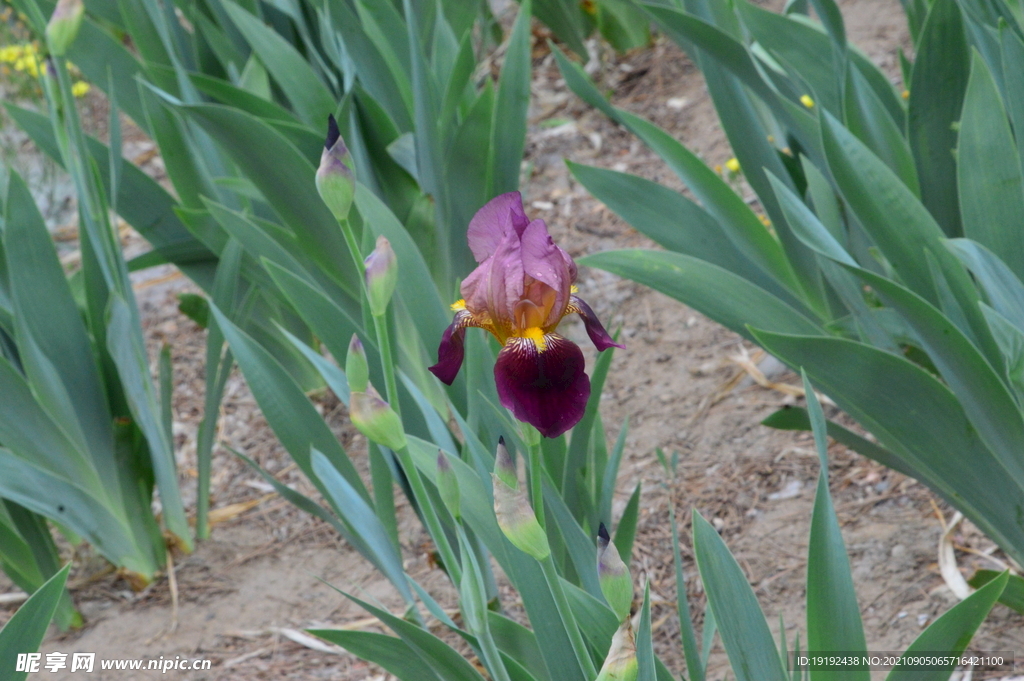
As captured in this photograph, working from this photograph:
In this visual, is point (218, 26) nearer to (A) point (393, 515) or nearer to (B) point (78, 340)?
(B) point (78, 340)

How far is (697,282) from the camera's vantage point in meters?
1.27

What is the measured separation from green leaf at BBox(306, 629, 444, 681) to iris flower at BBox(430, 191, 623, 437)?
1.26ft

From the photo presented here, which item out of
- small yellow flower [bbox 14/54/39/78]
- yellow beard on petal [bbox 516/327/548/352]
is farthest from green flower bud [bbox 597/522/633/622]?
small yellow flower [bbox 14/54/39/78]

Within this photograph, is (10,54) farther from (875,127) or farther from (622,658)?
(622,658)

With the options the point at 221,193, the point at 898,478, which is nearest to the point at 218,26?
the point at 221,193

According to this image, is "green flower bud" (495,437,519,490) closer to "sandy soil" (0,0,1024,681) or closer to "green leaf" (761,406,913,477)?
"sandy soil" (0,0,1024,681)

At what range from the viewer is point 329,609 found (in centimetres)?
156

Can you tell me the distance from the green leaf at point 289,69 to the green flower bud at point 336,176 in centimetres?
105

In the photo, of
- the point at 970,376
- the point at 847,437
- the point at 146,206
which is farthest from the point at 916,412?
the point at 146,206

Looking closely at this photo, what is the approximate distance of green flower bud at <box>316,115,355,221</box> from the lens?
2.32ft

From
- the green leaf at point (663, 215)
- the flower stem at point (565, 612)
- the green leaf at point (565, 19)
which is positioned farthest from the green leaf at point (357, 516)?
the green leaf at point (565, 19)

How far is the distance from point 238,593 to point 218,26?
1339mm

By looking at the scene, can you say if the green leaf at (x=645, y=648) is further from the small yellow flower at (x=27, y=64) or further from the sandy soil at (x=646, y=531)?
the small yellow flower at (x=27, y=64)

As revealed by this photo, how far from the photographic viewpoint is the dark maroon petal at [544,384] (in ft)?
2.19
